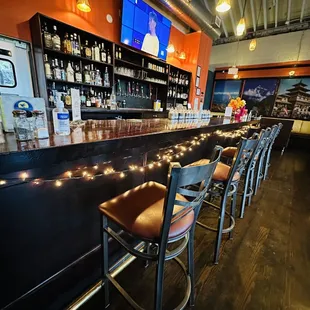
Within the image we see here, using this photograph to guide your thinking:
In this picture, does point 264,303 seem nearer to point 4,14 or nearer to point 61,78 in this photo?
point 61,78

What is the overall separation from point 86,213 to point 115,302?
0.59 metres

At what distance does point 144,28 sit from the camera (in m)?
3.62

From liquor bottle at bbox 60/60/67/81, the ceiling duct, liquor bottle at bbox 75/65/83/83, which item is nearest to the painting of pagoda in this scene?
the ceiling duct

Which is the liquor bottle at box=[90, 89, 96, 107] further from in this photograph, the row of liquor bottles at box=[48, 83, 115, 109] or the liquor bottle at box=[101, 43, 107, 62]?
the liquor bottle at box=[101, 43, 107, 62]

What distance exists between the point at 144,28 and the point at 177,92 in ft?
6.57

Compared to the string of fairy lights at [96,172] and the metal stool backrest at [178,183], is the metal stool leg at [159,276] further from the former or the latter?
the string of fairy lights at [96,172]

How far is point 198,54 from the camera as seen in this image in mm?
5109

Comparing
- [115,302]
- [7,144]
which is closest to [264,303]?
[115,302]

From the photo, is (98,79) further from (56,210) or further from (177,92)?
(56,210)

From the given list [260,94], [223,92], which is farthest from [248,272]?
[223,92]

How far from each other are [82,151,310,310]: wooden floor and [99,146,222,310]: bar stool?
0.57ft

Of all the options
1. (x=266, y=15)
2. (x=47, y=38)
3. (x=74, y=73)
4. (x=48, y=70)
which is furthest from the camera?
(x=266, y=15)

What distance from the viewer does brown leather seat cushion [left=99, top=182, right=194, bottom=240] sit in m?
0.75

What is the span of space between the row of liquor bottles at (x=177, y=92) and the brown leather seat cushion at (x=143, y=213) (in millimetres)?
4397
